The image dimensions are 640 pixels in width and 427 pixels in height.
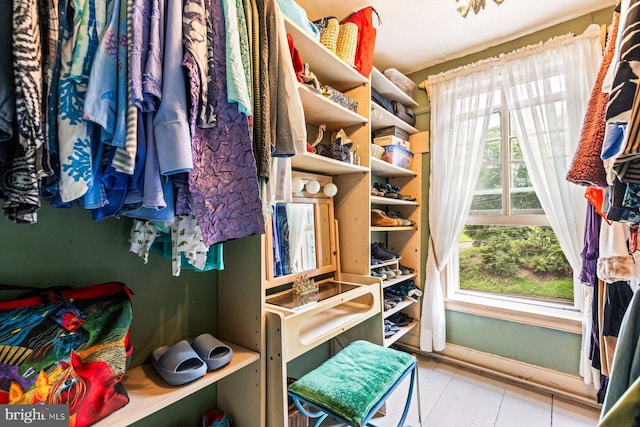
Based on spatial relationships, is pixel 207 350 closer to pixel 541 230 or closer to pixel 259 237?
pixel 259 237

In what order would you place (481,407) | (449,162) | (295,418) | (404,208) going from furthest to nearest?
(404,208) < (449,162) < (481,407) < (295,418)

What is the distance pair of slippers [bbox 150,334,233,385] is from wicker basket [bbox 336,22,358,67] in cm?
157

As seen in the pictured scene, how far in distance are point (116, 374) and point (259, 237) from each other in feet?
1.93

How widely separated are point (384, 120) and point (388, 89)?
0.25m

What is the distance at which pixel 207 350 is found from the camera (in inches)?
39.6

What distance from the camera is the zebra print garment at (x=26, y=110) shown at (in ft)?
1.73

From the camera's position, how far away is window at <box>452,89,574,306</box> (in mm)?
2027

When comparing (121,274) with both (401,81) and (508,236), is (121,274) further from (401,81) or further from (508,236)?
(508,236)

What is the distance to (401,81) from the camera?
7.43ft

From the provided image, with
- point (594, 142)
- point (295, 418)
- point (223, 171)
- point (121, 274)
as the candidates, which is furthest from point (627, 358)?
point (121, 274)

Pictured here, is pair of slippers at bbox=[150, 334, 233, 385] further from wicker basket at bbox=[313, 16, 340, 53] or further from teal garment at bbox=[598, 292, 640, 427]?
wicker basket at bbox=[313, 16, 340, 53]

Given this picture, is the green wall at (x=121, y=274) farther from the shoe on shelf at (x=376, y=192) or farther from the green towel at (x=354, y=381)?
the shoe on shelf at (x=376, y=192)

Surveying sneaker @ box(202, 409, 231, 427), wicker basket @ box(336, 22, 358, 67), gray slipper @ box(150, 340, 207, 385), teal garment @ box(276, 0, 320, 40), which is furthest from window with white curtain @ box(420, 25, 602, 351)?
gray slipper @ box(150, 340, 207, 385)

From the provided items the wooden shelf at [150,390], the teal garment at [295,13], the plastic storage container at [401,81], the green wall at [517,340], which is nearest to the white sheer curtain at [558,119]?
the green wall at [517,340]
